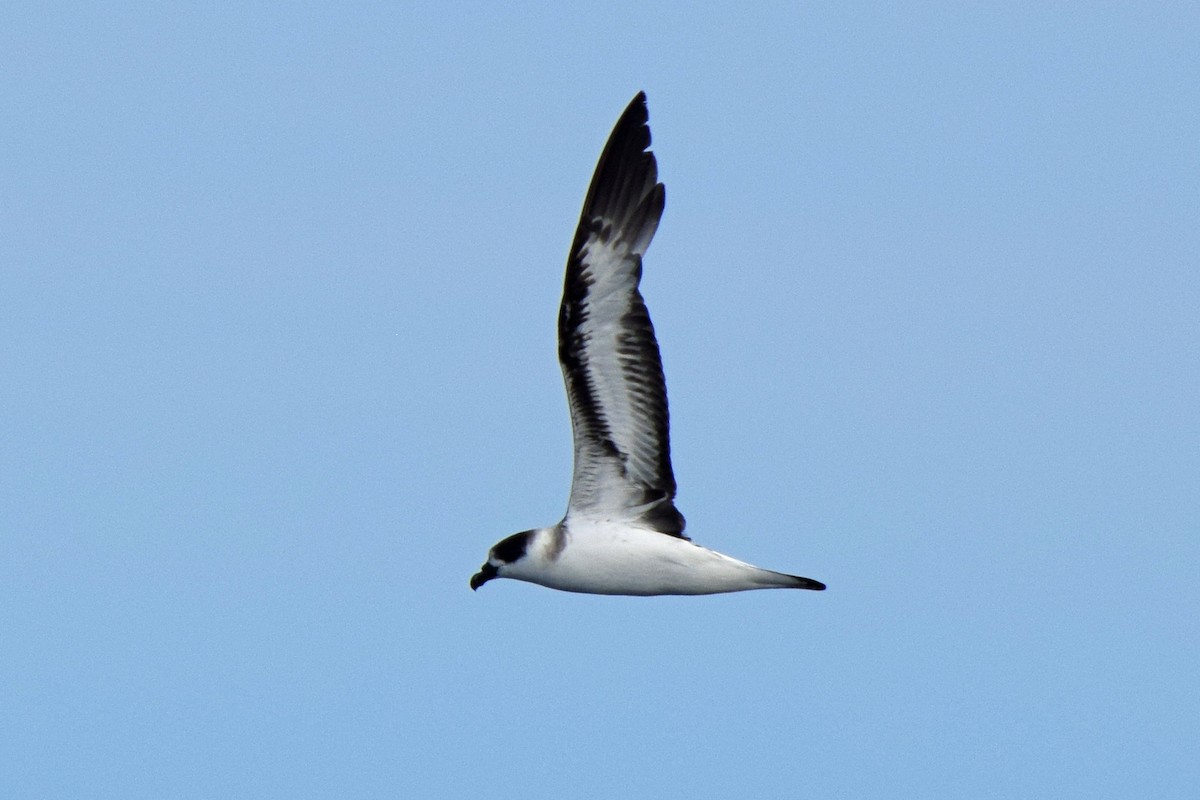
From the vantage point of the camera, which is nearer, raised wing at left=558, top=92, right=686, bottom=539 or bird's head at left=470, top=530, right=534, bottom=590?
raised wing at left=558, top=92, right=686, bottom=539

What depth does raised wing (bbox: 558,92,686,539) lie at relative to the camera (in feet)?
47.8

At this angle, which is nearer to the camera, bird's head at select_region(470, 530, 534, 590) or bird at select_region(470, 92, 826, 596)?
bird at select_region(470, 92, 826, 596)

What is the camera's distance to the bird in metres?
14.6

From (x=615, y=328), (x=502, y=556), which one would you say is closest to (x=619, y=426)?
(x=615, y=328)

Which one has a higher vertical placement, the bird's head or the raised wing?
the raised wing

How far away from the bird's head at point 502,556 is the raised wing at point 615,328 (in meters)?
0.65

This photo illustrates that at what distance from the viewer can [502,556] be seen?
15445mm

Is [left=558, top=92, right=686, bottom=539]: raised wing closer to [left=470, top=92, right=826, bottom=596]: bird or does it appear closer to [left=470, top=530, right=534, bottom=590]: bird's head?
[left=470, top=92, right=826, bottom=596]: bird

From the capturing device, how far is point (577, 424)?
48.8ft

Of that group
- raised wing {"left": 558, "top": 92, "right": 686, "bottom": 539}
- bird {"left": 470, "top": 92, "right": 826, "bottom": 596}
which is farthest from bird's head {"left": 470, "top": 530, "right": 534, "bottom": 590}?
raised wing {"left": 558, "top": 92, "right": 686, "bottom": 539}

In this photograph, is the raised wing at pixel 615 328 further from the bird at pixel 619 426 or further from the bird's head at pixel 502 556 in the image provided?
the bird's head at pixel 502 556

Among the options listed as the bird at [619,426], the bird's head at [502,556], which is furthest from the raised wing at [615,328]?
the bird's head at [502,556]

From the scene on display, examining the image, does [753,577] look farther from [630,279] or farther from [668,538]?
[630,279]

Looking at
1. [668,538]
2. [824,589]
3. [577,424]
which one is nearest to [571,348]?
[577,424]
